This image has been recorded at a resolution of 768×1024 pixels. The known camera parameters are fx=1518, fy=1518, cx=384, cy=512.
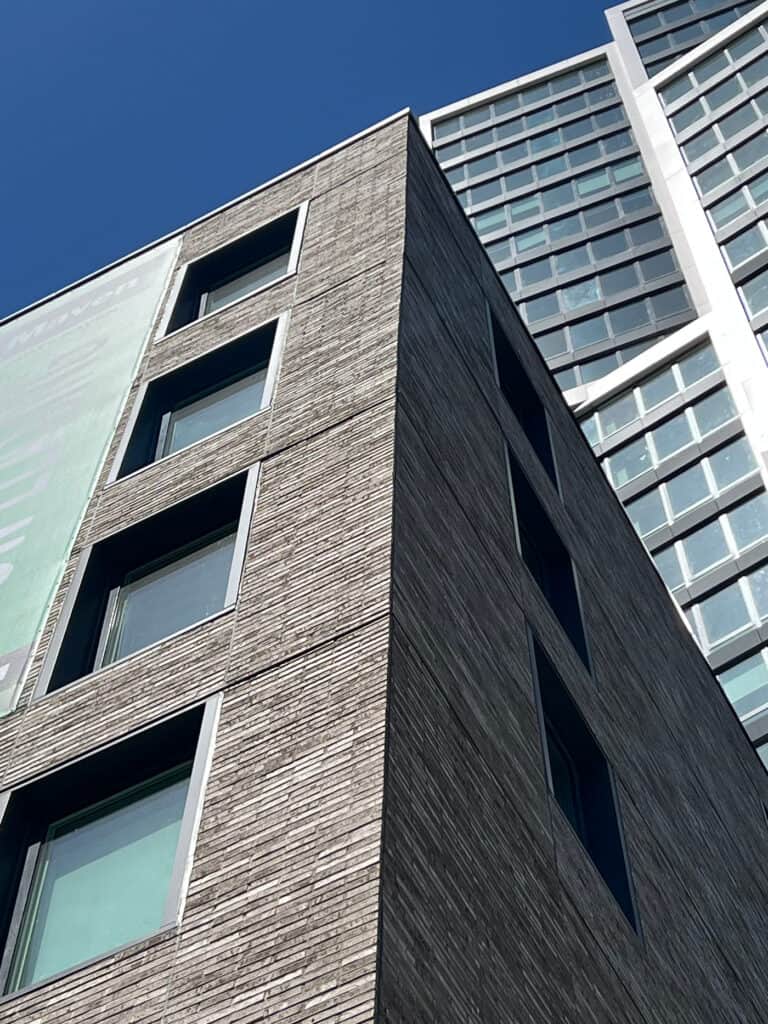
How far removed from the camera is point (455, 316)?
21.3m

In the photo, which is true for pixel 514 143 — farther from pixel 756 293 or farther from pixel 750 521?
pixel 750 521

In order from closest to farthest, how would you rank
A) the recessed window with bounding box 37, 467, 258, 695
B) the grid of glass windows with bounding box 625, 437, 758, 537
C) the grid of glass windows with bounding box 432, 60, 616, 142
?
the recessed window with bounding box 37, 467, 258, 695
the grid of glass windows with bounding box 625, 437, 758, 537
the grid of glass windows with bounding box 432, 60, 616, 142

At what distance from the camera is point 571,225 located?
7888 cm

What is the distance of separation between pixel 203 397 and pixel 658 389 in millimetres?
39781

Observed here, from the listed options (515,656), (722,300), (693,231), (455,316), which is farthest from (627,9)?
(515,656)

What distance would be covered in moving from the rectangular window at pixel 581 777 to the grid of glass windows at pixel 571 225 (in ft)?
203

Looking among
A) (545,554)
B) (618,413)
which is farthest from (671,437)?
(545,554)

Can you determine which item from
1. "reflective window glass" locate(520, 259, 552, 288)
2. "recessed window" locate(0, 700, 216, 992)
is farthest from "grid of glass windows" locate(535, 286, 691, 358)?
"recessed window" locate(0, 700, 216, 992)

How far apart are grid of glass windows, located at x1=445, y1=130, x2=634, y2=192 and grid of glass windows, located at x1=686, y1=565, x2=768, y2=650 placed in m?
40.8

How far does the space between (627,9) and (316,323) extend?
7950 centimetres

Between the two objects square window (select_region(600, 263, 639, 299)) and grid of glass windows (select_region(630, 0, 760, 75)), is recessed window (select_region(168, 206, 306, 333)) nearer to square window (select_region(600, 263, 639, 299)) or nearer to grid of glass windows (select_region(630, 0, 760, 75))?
square window (select_region(600, 263, 639, 299))

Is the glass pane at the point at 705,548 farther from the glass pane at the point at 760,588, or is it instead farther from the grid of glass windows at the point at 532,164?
the grid of glass windows at the point at 532,164

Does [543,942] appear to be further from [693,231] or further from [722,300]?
[693,231]

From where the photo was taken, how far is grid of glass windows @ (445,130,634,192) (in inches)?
3295
